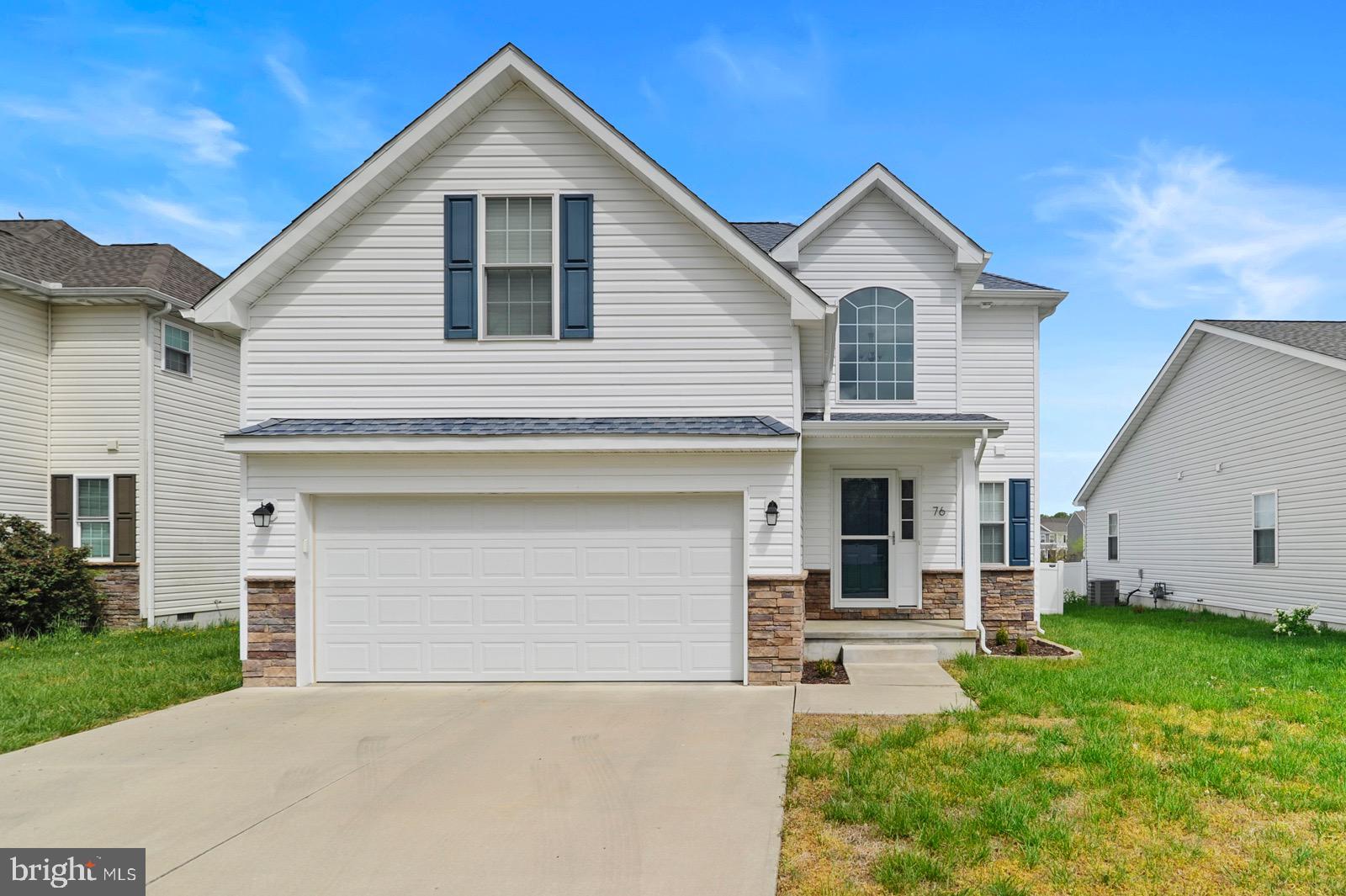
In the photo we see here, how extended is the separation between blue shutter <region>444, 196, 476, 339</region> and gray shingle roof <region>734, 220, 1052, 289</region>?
19.3 feet

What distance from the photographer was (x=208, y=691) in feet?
33.6

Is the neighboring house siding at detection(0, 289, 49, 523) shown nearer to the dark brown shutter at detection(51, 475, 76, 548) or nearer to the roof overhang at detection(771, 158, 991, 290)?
the dark brown shutter at detection(51, 475, 76, 548)

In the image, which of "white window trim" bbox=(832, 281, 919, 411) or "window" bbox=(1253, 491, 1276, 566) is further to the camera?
"window" bbox=(1253, 491, 1276, 566)

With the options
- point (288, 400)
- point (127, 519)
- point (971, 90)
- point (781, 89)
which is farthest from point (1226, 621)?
point (127, 519)

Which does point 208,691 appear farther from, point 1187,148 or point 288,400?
point 1187,148

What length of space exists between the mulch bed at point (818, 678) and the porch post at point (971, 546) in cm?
218

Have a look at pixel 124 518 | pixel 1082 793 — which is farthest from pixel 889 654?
pixel 124 518

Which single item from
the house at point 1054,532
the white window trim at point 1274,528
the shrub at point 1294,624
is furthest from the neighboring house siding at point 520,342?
the house at point 1054,532

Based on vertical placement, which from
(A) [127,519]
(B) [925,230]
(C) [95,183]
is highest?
(C) [95,183]

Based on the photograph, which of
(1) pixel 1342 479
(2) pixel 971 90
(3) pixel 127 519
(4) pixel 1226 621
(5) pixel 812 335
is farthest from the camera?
(4) pixel 1226 621

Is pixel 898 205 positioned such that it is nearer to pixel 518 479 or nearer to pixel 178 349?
pixel 518 479

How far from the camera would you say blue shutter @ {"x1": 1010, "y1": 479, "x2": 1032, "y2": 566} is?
1551 cm

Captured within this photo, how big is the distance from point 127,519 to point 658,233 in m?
11.9

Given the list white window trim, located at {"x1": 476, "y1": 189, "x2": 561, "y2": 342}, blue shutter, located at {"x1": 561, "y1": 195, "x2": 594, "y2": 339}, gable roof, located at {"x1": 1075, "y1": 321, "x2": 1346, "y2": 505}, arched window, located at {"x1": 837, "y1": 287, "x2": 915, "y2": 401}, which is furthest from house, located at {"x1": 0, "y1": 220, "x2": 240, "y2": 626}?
A: gable roof, located at {"x1": 1075, "y1": 321, "x2": 1346, "y2": 505}
